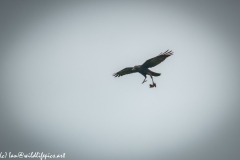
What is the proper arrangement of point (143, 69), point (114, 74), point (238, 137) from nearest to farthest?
point (143, 69) → point (114, 74) → point (238, 137)

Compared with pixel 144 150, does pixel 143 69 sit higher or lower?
lower

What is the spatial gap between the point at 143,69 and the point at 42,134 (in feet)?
325

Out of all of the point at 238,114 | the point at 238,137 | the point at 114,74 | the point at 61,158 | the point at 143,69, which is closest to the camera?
the point at 143,69

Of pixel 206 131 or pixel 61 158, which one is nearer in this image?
pixel 61 158

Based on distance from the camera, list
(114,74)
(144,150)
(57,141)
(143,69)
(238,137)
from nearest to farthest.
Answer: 1. (143,69)
2. (114,74)
3. (238,137)
4. (57,141)
5. (144,150)

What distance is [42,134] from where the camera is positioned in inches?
4006

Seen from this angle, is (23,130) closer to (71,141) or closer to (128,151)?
(71,141)

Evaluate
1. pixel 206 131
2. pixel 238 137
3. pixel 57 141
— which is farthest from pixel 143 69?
pixel 206 131

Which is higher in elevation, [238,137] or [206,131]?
[206,131]

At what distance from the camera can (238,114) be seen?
115750mm

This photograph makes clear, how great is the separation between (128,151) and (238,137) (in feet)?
112

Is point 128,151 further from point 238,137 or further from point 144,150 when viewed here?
point 238,137

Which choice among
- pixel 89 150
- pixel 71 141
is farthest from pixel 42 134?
pixel 89 150

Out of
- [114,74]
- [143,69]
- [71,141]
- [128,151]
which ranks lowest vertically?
[143,69]
